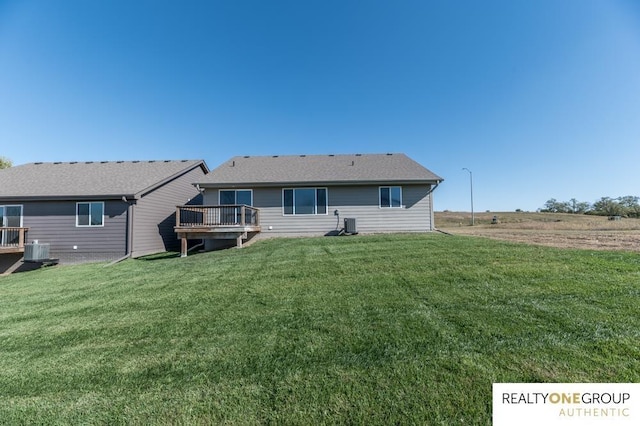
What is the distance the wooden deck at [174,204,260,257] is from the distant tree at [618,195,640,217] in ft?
180

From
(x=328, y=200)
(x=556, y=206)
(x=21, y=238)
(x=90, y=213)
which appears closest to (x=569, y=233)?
(x=328, y=200)

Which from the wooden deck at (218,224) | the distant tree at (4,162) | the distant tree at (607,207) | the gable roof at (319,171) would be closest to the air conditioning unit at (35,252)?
the wooden deck at (218,224)

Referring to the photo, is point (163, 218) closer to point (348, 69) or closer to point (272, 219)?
point (272, 219)

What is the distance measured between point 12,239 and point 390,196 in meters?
17.2

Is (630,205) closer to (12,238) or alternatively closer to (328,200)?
(328,200)

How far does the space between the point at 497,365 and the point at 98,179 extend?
17337mm

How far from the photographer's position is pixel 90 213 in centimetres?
1216

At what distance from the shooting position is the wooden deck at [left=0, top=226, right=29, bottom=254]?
1144 centimetres

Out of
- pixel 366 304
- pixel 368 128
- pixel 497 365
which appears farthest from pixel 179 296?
pixel 368 128

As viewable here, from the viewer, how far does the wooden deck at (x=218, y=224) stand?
11172 mm

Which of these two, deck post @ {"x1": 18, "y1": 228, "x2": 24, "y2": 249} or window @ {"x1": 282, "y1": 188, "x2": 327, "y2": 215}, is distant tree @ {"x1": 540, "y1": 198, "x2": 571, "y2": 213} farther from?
deck post @ {"x1": 18, "y1": 228, "x2": 24, "y2": 249}

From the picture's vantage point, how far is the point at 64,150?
20.0 metres

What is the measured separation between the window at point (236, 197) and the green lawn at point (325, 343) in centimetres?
765

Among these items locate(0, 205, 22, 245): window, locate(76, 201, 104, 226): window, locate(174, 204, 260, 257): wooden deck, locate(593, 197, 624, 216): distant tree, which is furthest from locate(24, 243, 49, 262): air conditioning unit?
locate(593, 197, 624, 216): distant tree
